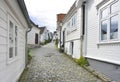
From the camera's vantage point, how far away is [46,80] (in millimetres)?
8359

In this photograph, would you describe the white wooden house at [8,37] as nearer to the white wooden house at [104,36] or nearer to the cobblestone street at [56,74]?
the cobblestone street at [56,74]

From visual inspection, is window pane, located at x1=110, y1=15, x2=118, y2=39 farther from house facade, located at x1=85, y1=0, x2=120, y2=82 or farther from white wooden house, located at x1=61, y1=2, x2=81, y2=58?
white wooden house, located at x1=61, y1=2, x2=81, y2=58

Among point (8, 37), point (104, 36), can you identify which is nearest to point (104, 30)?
point (104, 36)

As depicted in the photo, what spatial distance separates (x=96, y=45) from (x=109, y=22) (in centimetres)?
214

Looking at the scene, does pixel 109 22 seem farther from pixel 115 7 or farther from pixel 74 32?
pixel 74 32

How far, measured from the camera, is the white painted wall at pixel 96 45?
780 cm

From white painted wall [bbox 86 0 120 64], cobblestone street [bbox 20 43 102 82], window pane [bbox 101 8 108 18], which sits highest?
window pane [bbox 101 8 108 18]

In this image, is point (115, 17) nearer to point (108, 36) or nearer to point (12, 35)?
point (108, 36)

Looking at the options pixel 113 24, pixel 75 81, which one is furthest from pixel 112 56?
pixel 75 81

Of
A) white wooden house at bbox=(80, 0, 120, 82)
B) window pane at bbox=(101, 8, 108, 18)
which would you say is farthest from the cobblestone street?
window pane at bbox=(101, 8, 108, 18)

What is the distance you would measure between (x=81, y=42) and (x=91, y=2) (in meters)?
3.06

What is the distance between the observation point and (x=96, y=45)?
10.2 m

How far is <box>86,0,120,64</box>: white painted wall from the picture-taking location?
7.80 meters

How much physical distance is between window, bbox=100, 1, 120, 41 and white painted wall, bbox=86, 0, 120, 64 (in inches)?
13.2
